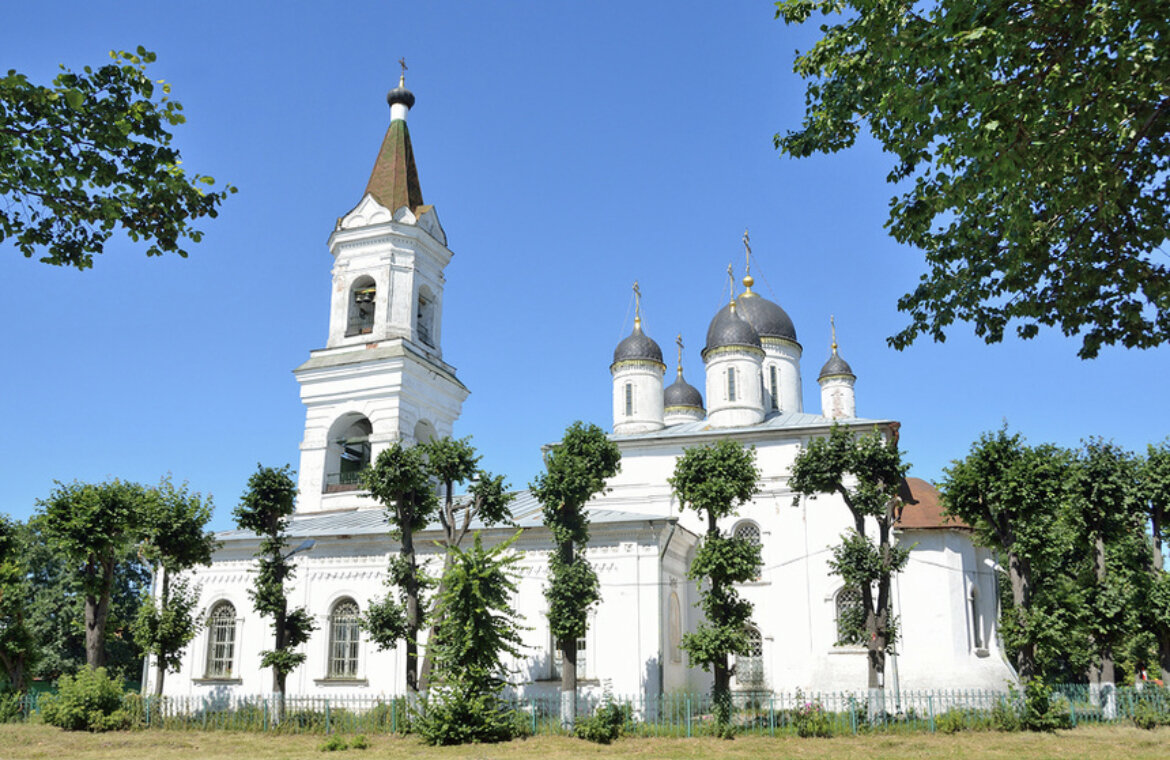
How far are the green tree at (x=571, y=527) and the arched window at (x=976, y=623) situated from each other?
1230cm

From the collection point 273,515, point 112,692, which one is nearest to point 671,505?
point 273,515

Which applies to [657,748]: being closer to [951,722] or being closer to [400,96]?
[951,722]

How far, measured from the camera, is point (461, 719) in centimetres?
1786

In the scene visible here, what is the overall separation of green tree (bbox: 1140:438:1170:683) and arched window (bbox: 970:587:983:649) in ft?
14.6

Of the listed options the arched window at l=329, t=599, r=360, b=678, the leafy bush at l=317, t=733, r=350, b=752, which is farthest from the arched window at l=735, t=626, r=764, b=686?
the leafy bush at l=317, t=733, r=350, b=752

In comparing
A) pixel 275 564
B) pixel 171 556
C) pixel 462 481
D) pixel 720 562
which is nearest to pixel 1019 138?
pixel 720 562

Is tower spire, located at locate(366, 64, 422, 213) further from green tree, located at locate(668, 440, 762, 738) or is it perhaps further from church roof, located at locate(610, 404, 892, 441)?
green tree, located at locate(668, 440, 762, 738)

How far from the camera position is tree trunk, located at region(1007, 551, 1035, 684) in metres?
19.0

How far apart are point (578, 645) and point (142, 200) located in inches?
683

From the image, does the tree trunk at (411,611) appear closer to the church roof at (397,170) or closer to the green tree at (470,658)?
the green tree at (470,658)

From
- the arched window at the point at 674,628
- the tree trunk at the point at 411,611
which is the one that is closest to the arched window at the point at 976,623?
the arched window at the point at 674,628

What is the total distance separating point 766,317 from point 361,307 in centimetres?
1509

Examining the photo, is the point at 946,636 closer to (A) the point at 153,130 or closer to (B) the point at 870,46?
(B) the point at 870,46

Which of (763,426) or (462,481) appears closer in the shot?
(462,481)
